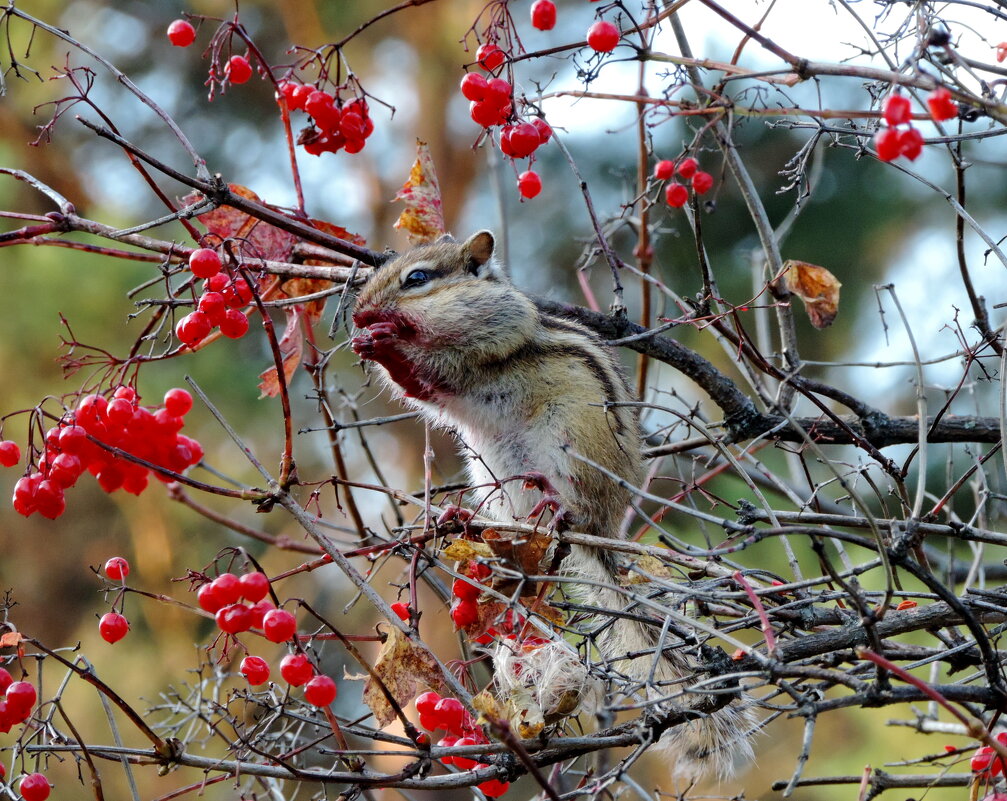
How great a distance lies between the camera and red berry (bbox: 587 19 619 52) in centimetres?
171

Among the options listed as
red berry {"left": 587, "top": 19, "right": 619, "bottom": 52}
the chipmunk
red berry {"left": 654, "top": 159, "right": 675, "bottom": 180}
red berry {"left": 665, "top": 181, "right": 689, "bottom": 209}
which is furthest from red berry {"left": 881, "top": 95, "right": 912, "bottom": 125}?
the chipmunk

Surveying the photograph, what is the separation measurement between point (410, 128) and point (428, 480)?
594 cm

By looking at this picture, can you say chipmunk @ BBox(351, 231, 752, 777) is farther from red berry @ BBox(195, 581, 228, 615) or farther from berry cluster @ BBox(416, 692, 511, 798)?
red berry @ BBox(195, 581, 228, 615)

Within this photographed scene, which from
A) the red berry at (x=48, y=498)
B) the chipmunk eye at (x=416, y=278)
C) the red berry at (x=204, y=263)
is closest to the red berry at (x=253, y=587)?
the red berry at (x=48, y=498)

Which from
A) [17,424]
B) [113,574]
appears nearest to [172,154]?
[17,424]

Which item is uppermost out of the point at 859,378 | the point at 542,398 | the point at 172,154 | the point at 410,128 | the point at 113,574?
the point at 172,154

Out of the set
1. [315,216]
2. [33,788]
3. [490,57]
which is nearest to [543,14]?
[490,57]

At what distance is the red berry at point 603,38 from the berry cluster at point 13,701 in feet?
4.53

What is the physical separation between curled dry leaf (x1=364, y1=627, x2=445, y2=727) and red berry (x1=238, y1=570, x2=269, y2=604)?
0.20 metres

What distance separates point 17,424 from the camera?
227 inches

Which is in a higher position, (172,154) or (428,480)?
(172,154)

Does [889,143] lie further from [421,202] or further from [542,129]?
[421,202]

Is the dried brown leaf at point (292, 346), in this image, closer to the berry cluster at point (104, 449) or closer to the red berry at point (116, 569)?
the berry cluster at point (104, 449)

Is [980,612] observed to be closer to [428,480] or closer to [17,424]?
[428,480]
